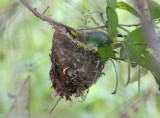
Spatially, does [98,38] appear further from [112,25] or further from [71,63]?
[71,63]

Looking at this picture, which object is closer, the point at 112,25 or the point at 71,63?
the point at 112,25

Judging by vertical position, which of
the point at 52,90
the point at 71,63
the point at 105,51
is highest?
the point at 105,51

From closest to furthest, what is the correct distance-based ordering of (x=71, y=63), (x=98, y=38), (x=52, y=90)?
(x=98, y=38) < (x=71, y=63) < (x=52, y=90)

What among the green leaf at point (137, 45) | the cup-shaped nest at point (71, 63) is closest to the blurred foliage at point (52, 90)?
the cup-shaped nest at point (71, 63)

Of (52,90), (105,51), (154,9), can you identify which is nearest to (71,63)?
(105,51)

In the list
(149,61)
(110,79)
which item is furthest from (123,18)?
(149,61)

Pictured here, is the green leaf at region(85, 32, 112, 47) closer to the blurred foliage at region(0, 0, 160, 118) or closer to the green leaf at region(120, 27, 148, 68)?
the green leaf at region(120, 27, 148, 68)

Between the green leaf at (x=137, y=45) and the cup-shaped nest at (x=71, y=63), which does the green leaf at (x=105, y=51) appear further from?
the cup-shaped nest at (x=71, y=63)

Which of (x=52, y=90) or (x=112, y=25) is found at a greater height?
(x=112, y=25)

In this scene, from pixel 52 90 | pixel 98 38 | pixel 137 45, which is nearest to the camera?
pixel 98 38
